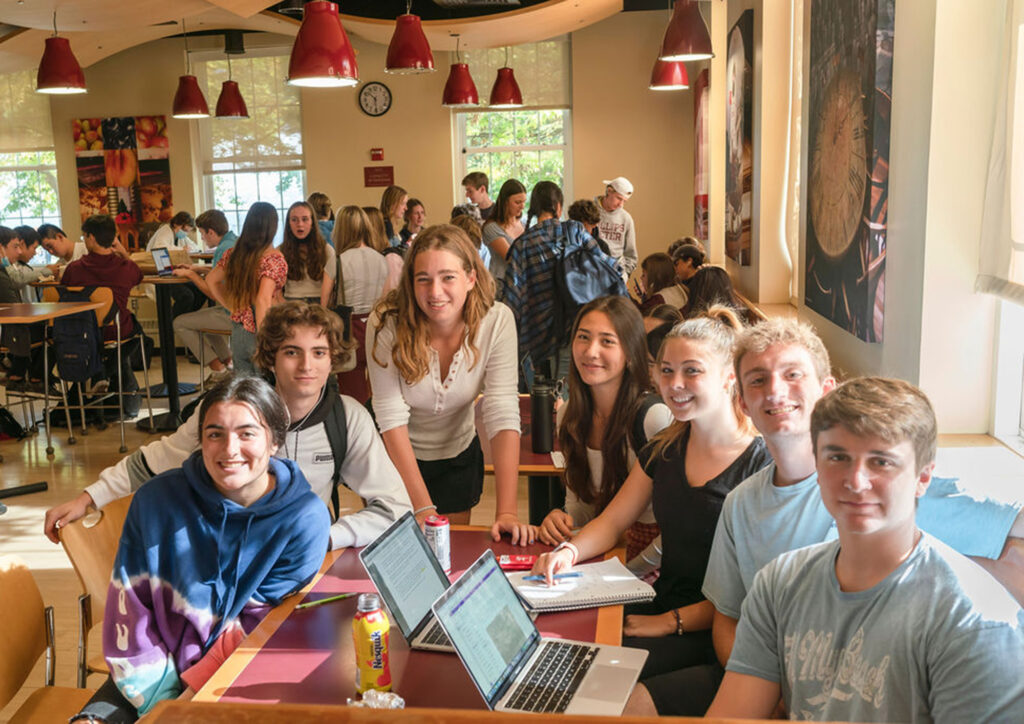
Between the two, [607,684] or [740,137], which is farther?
[740,137]

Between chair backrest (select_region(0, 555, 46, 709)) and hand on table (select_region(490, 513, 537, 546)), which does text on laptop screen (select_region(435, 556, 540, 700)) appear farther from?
chair backrest (select_region(0, 555, 46, 709))

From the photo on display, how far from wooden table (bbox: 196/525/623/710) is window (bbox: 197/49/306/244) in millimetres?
9420

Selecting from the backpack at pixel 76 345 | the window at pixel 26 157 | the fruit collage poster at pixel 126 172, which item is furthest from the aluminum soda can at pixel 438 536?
the window at pixel 26 157

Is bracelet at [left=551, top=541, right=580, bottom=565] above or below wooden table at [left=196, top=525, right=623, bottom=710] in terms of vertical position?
above

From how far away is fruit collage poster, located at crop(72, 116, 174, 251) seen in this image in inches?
423

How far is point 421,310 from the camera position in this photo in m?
2.87

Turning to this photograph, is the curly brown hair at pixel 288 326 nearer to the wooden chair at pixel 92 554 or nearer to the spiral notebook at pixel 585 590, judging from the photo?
the wooden chair at pixel 92 554

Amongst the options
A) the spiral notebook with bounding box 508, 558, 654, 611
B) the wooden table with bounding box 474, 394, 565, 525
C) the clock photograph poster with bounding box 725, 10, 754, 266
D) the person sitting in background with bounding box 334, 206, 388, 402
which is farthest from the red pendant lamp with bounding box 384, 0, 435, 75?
the spiral notebook with bounding box 508, 558, 654, 611

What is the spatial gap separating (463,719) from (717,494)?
170 centimetres

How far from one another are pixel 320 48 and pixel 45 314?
265 cm

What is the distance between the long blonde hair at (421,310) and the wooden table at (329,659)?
82 cm

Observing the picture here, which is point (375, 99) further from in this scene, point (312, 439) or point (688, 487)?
point (688, 487)

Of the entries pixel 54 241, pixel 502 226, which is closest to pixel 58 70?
pixel 54 241

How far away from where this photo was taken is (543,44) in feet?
33.6
